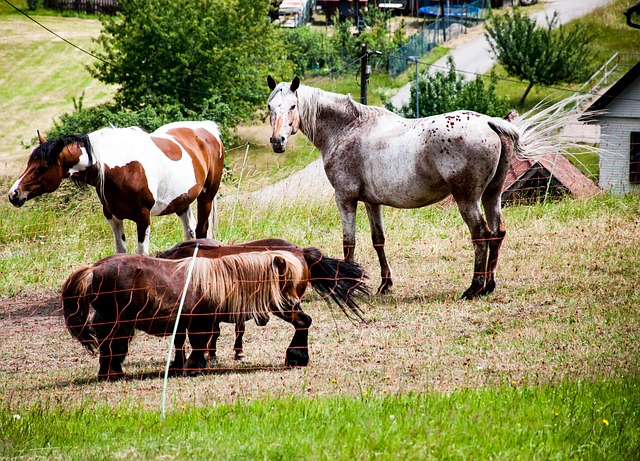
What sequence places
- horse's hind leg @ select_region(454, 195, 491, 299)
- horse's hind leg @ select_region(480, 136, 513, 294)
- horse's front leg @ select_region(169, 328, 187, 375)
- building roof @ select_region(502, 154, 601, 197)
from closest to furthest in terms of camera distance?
horse's front leg @ select_region(169, 328, 187, 375) → horse's hind leg @ select_region(454, 195, 491, 299) → horse's hind leg @ select_region(480, 136, 513, 294) → building roof @ select_region(502, 154, 601, 197)

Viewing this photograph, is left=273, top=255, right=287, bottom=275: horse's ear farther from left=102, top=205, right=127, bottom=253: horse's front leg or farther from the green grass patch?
left=102, top=205, right=127, bottom=253: horse's front leg

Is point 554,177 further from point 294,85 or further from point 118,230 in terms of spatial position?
point 118,230

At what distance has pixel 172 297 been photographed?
6.58 meters

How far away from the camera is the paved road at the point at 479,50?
126 ft

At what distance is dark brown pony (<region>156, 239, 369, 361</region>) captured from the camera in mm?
6855

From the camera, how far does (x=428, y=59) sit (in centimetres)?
4206

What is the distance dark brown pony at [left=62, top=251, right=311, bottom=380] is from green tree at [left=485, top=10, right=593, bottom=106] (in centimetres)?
3297

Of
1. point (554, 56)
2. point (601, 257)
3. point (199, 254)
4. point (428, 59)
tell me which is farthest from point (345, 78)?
point (199, 254)

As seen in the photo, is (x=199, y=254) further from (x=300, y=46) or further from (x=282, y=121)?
(x=300, y=46)

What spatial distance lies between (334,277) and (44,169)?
3739 mm

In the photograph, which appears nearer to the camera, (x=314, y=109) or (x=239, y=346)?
(x=239, y=346)

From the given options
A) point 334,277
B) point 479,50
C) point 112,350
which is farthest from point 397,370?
point 479,50

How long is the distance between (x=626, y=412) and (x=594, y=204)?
8.32 metres

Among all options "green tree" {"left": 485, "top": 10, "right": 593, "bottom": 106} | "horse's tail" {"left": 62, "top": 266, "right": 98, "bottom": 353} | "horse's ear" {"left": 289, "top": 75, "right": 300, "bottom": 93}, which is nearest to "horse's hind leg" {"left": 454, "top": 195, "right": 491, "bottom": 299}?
"horse's ear" {"left": 289, "top": 75, "right": 300, "bottom": 93}
